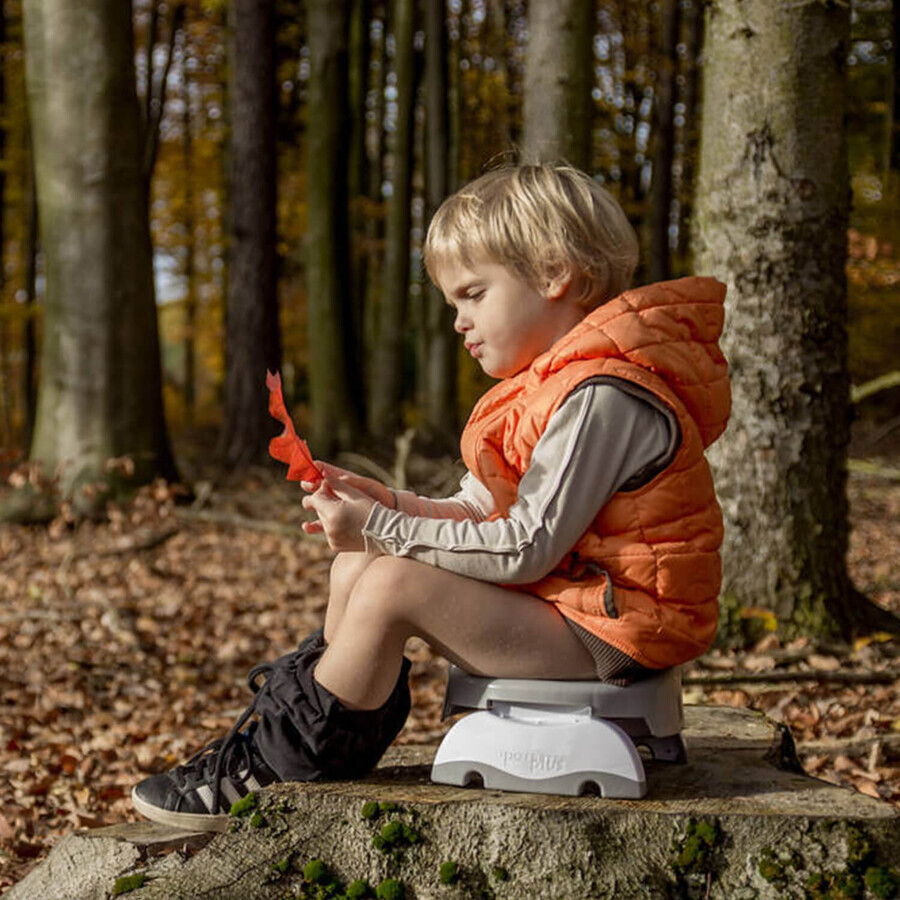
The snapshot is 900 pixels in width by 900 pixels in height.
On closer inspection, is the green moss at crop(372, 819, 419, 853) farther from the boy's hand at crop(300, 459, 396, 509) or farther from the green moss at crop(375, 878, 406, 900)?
the boy's hand at crop(300, 459, 396, 509)

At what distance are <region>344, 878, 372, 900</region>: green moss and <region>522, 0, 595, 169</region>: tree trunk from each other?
460 centimetres

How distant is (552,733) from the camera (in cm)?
253

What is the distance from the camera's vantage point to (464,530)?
2.48m

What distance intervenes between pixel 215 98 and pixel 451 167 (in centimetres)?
664

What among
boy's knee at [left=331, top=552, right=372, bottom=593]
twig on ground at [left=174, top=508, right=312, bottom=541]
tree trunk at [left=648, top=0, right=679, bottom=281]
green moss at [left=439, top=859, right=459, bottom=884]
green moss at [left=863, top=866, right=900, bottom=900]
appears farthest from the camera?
tree trunk at [left=648, top=0, right=679, bottom=281]

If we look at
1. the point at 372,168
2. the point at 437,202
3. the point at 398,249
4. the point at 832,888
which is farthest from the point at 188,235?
the point at 832,888

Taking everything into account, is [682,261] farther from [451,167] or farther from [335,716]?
[335,716]

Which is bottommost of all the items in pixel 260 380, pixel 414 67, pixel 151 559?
pixel 151 559

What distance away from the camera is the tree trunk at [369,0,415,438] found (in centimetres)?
1351

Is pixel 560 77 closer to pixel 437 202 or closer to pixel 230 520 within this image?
pixel 230 520

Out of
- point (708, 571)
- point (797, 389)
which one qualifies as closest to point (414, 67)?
point (797, 389)

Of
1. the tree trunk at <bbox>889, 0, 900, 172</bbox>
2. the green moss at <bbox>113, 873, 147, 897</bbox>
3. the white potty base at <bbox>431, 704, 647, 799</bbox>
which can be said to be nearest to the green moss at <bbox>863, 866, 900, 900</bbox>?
the white potty base at <bbox>431, 704, 647, 799</bbox>

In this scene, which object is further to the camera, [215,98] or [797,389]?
[215,98]

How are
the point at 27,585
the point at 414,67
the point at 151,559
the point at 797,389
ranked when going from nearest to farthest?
the point at 797,389 → the point at 27,585 → the point at 151,559 → the point at 414,67
